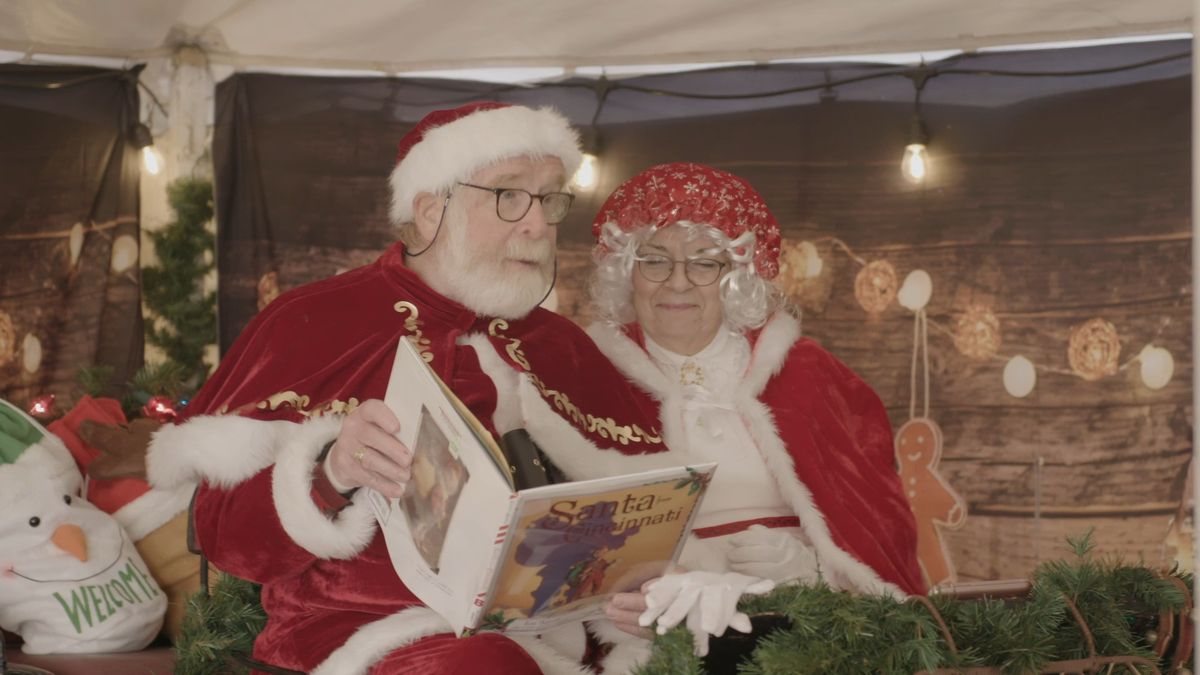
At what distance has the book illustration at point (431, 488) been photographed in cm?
202

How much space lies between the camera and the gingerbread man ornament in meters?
4.60

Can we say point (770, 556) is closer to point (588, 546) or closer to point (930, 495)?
point (588, 546)

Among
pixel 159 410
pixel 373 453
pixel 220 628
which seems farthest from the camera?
pixel 159 410

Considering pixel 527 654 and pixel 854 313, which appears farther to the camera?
pixel 854 313

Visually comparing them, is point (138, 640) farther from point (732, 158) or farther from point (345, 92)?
point (732, 158)

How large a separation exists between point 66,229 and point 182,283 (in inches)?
18.5

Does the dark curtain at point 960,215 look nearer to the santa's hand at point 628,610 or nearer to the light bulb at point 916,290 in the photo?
the light bulb at point 916,290

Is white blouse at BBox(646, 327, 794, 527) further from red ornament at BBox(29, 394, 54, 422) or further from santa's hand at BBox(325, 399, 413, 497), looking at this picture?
red ornament at BBox(29, 394, 54, 422)

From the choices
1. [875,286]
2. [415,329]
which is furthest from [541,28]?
[415,329]

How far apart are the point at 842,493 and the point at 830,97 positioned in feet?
6.22

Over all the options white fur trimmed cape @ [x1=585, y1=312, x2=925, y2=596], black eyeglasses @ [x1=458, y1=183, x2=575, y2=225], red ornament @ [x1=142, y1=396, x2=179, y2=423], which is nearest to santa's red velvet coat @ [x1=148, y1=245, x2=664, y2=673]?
black eyeglasses @ [x1=458, y1=183, x2=575, y2=225]

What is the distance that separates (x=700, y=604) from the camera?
1.97 m

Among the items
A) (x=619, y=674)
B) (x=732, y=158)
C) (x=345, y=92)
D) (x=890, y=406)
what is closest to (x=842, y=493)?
(x=619, y=674)

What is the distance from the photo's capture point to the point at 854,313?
4.73m
